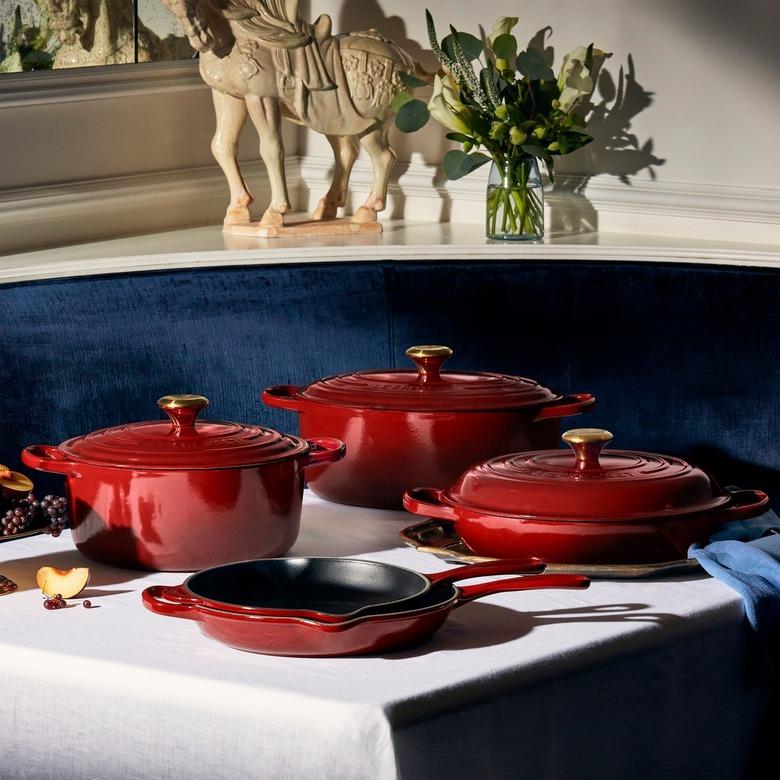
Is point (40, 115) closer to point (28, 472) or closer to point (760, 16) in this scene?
point (28, 472)

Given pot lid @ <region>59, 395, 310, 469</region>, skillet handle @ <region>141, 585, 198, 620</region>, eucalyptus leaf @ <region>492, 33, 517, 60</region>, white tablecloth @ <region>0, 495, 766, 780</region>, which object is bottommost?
white tablecloth @ <region>0, 495, 766, 780</region>

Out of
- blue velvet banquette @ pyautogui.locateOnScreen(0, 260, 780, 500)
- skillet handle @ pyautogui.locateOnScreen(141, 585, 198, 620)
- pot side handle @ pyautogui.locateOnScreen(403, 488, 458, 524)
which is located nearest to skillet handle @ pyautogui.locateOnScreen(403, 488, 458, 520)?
pot side handle @ pyautogui.locateOnScreen(403, 488, 458, 524)

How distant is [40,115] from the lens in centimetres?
257

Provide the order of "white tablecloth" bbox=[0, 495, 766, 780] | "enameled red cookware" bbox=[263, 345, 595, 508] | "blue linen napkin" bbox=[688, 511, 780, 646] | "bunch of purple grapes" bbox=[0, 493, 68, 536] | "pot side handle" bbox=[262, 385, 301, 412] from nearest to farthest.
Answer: "white tablecloth" bbox=[0, 495, 766, 780], "blue linen napkin" bbox=[688, 511, 780, 646], "bunch of purple grapes" bbox=[0, 493, 68, 536], "enameled red cookware" bbox=[263, 345, 595, 508], "pot side handle" bbox=[262, 385, 301, 412]

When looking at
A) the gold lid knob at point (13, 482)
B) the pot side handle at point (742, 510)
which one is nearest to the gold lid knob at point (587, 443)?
→ the pot side handle at point (742, 510)

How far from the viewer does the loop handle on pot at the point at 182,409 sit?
4.60 ft

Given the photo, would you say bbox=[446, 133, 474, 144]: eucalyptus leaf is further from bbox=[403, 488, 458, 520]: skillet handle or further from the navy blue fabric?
bbox=[403, 488, 458, 520]: skillet handle

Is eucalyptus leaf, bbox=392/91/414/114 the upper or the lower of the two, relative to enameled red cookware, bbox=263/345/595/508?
upper

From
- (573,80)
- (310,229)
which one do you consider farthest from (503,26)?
(310,229)

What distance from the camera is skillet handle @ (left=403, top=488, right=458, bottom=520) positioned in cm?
142

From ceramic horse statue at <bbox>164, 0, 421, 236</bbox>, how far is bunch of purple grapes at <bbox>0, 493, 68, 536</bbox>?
122 centimetres

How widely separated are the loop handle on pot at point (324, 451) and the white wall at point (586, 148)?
121 cm

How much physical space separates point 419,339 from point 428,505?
3.32 ft

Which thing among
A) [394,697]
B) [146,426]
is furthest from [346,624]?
[146,426]
